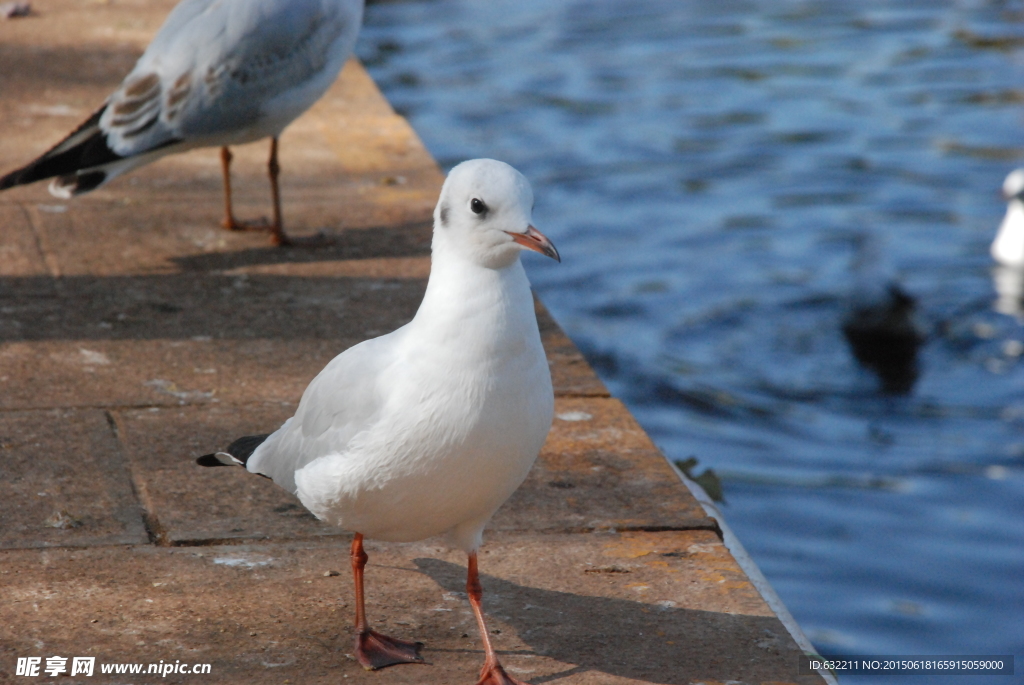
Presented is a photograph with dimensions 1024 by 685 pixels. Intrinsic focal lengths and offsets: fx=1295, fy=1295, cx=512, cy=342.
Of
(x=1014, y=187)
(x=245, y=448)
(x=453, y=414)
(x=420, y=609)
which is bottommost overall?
(x=1014, y=187)

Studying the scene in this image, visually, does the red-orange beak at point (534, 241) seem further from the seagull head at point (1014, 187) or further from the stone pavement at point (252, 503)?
the seagull head at point (1014, 187)

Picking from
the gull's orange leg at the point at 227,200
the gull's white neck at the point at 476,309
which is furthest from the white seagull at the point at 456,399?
the gull's orange leg at the point at 227,200

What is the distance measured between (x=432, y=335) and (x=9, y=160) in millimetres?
3836

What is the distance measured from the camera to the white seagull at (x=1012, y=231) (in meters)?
8.80

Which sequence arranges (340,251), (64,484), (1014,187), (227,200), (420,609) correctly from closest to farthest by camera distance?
(420,609), (64,484), (340,251), (227,200), (1014,187)

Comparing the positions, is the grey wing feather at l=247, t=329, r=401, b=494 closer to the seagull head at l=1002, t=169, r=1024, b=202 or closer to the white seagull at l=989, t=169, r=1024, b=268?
the white seagull at l=989, t=169, r=1024, b=268

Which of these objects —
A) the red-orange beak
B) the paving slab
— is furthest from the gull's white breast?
the paving slab

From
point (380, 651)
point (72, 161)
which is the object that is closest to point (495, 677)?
point (380, 651)

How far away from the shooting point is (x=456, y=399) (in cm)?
272

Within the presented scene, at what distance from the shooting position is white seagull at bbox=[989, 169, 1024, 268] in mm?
8797

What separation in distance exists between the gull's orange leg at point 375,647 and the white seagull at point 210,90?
9.01 ft

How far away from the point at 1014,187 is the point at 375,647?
796 cm

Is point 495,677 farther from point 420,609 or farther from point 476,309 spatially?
point 476,309

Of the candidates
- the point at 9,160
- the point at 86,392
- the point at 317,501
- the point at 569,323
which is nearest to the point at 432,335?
the point at 317,501
